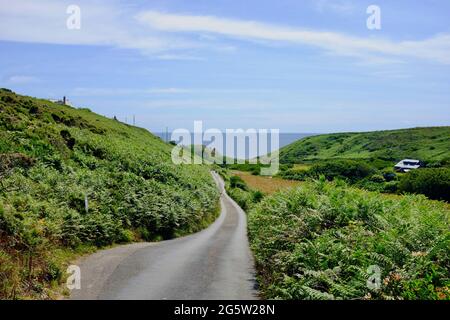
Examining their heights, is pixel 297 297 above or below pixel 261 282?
above

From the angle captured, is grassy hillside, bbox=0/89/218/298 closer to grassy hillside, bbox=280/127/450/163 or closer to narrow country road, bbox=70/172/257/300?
narrow country road, bbox=70/172/257/300

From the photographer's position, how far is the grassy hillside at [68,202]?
573 inches

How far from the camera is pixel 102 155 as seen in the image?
3881 cm

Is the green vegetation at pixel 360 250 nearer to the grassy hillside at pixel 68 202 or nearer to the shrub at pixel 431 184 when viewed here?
the grassy hillside at pixel 68 202

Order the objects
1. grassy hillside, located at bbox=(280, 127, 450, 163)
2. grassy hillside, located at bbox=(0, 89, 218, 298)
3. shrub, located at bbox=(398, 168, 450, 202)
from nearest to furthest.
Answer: grassy hillside, located at bbox=(0, 89, 218, 298), shrub, located at bbox=(398, 168, 450, 202), grassy hillside, located at bbox=(280, 127, 450, 163)

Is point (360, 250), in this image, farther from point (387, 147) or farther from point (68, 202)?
point (387, 147)

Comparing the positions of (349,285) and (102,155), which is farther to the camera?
(102,155)

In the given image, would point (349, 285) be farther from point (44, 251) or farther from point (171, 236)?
point (171, 236)

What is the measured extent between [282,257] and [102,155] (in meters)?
27.1

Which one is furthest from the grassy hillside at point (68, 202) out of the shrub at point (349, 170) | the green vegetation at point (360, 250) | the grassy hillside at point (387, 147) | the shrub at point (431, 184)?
the grassy hillside at point (387, 147)

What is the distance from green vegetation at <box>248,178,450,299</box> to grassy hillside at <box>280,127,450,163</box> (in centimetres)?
10009

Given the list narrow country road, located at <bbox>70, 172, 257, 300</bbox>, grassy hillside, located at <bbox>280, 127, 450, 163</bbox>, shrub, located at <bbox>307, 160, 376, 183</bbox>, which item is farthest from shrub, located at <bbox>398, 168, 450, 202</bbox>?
grassy hillside, located at <bbox>280, 127, 450, 163</bbox>

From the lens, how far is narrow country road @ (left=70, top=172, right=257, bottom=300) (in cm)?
1366
